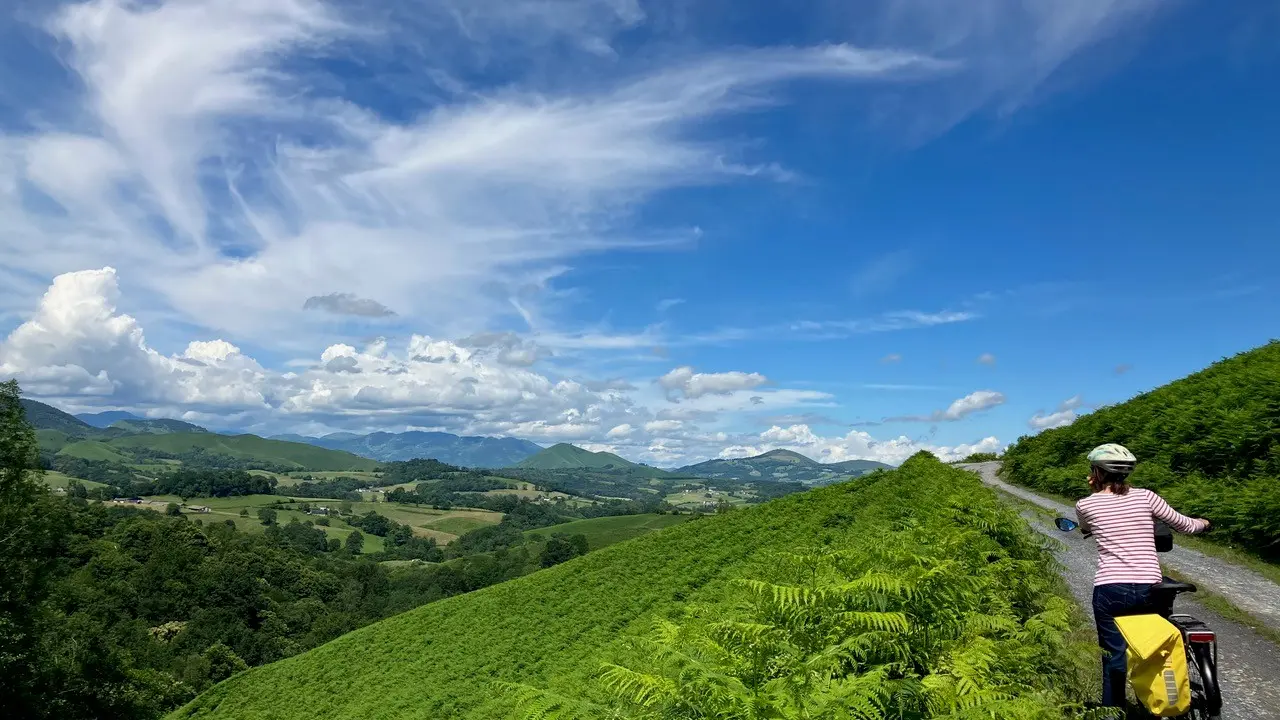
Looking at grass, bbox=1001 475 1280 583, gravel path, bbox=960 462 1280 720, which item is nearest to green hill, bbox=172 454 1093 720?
gravel path, bbox=960 462 1280 720

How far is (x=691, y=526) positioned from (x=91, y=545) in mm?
101069

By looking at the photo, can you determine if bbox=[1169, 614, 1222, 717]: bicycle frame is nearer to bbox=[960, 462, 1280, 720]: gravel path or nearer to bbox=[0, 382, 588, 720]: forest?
bbox=[960, 462, 1280, 720]: gravel path

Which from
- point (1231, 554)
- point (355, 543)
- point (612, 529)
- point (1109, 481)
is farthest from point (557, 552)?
point (1109, 481)

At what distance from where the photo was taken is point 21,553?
105 ft

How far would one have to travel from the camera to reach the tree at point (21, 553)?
31.4m

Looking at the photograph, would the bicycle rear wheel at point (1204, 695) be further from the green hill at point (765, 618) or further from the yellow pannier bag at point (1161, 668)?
the green hill at point (765, 618)

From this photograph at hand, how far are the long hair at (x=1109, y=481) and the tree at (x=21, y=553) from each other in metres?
41.7

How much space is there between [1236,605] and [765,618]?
9.57 m

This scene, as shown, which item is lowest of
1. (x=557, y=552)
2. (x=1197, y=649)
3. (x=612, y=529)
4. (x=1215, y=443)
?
(x=612, y=529)

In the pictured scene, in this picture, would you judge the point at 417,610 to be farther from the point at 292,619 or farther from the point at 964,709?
the point at 292,619

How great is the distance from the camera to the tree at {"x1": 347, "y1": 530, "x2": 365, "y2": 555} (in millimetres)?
171000

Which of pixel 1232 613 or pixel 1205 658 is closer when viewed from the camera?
pixel 1205 658

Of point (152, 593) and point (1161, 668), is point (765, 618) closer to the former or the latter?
point (1161, 668)

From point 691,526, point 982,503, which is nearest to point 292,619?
point 691,526
